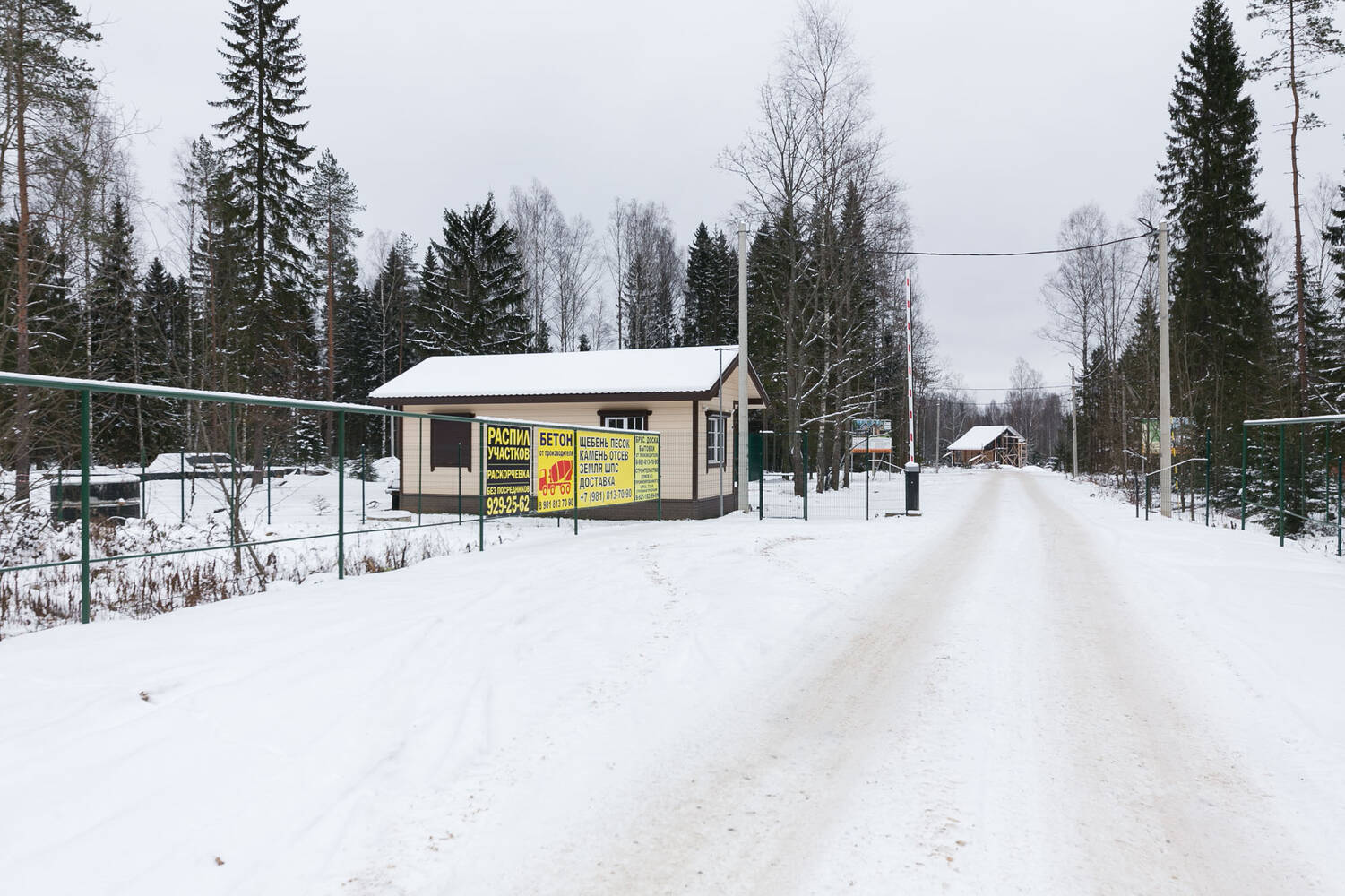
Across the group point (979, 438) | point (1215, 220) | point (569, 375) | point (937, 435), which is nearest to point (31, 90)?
point (569, 375)

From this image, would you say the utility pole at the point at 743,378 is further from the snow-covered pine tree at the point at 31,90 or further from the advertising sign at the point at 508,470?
the snow-covered pine tree at the point at 31,90

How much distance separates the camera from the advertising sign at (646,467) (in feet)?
54.9

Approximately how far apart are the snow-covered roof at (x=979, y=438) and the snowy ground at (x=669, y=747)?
9100 centimetres

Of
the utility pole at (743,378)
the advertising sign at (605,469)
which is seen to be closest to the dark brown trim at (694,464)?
the utility pole at (743,378)

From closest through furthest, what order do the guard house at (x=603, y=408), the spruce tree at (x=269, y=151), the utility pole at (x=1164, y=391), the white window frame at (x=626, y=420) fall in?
the utility pole at (x=1164, y=391)
the guard house at (x=603, y=408)
the white window frame at (x=626, y=420)
the spruce tree at (x=269, y=151)

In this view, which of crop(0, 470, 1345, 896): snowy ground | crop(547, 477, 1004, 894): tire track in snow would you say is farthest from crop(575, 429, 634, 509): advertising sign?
crop(547, 477, 1004, 894): tire track in snow

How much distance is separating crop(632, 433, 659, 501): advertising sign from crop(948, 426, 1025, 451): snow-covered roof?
81464mm

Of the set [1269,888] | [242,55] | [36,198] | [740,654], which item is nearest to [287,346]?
[242,55]

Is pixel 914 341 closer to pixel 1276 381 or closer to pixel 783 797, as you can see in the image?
pixel 1276 381

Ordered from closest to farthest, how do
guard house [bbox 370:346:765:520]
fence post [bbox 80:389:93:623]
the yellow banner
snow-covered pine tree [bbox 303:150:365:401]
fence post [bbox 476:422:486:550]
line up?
fence post [bbox 80:389:93:623], fence post [bbox 476:422:486:550], the yellow banner, guard house [bbox 370:346:765:520], snow-covered pine tree [bbox 303:150:365:401]

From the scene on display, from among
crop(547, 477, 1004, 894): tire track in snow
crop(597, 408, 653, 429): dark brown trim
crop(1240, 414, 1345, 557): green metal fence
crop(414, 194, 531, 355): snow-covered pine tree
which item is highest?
crop(414, 194, 531, 355): snow-covered pine tree

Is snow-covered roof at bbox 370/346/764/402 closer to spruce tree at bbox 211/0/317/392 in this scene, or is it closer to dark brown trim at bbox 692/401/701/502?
dark brown trim at bbox 692/401/701/502

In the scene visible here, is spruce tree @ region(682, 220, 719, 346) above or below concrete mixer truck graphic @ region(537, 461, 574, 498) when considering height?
above

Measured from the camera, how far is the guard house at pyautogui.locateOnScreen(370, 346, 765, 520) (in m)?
19.5
